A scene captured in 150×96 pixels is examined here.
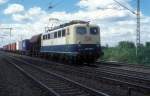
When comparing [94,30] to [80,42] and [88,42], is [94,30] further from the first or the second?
[80,42]

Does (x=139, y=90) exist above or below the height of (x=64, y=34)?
below

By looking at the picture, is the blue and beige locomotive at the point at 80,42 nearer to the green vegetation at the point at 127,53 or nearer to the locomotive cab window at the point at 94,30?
the locomotive cab window at the point at 94,30

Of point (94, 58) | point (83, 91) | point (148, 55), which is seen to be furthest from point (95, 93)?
point (148, 55)

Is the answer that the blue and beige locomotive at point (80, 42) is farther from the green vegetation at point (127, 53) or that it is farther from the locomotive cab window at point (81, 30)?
the green vegetation at point (127, 53)

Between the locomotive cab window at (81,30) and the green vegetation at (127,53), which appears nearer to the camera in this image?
the locomotive cab window at (81,30)

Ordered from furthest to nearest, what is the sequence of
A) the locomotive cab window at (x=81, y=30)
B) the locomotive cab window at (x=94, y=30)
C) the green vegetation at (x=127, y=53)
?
1. the green vegetation at (x=127, y=53)
2. the locomotive cab window at (x=94, y=30)
3. the locomotive cab window at (x=81, y=30)

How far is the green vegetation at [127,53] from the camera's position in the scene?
1357 inches

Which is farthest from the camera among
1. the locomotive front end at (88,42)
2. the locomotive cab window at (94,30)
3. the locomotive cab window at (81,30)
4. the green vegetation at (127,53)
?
the green vegetation at (127,53)

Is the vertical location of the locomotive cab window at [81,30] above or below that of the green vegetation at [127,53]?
above

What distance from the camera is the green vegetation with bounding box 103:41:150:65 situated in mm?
34459

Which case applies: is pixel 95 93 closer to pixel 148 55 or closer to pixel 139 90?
pixel 139 90

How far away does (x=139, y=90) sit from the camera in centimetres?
1352

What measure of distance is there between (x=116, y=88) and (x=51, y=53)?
74.3 ft

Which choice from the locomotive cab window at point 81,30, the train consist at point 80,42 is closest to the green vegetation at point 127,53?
the train consist at point 80,42
